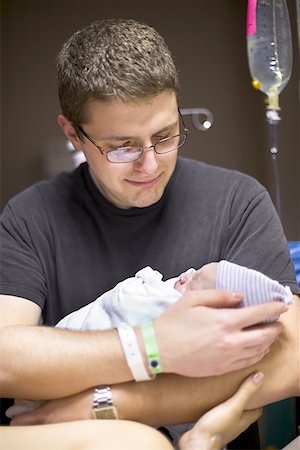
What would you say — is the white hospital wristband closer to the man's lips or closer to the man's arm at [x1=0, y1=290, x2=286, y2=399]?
the man's arm at [x1=0, y1=290, x2=286, y2=399]

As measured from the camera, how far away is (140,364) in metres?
0.98

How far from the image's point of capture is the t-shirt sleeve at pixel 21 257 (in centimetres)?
126

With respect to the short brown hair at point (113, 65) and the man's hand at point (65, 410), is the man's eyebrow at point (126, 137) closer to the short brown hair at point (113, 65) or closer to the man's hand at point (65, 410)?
the short brown hair at point (113, 65)

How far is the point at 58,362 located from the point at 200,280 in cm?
27

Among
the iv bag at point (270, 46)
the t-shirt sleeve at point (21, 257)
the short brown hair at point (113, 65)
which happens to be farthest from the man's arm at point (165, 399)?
the iv bag at point (270, 46)

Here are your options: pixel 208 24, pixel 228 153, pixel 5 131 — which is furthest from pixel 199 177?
pixel 5 131

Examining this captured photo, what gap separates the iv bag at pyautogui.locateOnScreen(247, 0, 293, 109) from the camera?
1.44 metres

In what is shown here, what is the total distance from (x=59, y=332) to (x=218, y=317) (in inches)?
10.9

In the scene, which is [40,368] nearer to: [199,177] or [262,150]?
[199,177]

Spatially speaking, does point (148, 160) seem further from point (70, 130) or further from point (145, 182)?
point (70, 130)

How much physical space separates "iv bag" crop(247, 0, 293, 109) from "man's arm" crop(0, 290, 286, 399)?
0.68 m

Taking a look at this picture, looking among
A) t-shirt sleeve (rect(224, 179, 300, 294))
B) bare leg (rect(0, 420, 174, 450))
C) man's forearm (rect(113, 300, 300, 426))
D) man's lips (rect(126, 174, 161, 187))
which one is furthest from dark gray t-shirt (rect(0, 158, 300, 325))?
bare leg (rect(0, 420, 174, 450))

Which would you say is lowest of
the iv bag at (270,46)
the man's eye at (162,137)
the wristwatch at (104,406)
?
the wristwatch at (104,406)

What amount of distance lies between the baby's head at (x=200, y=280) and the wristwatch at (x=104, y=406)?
22 centimetres
